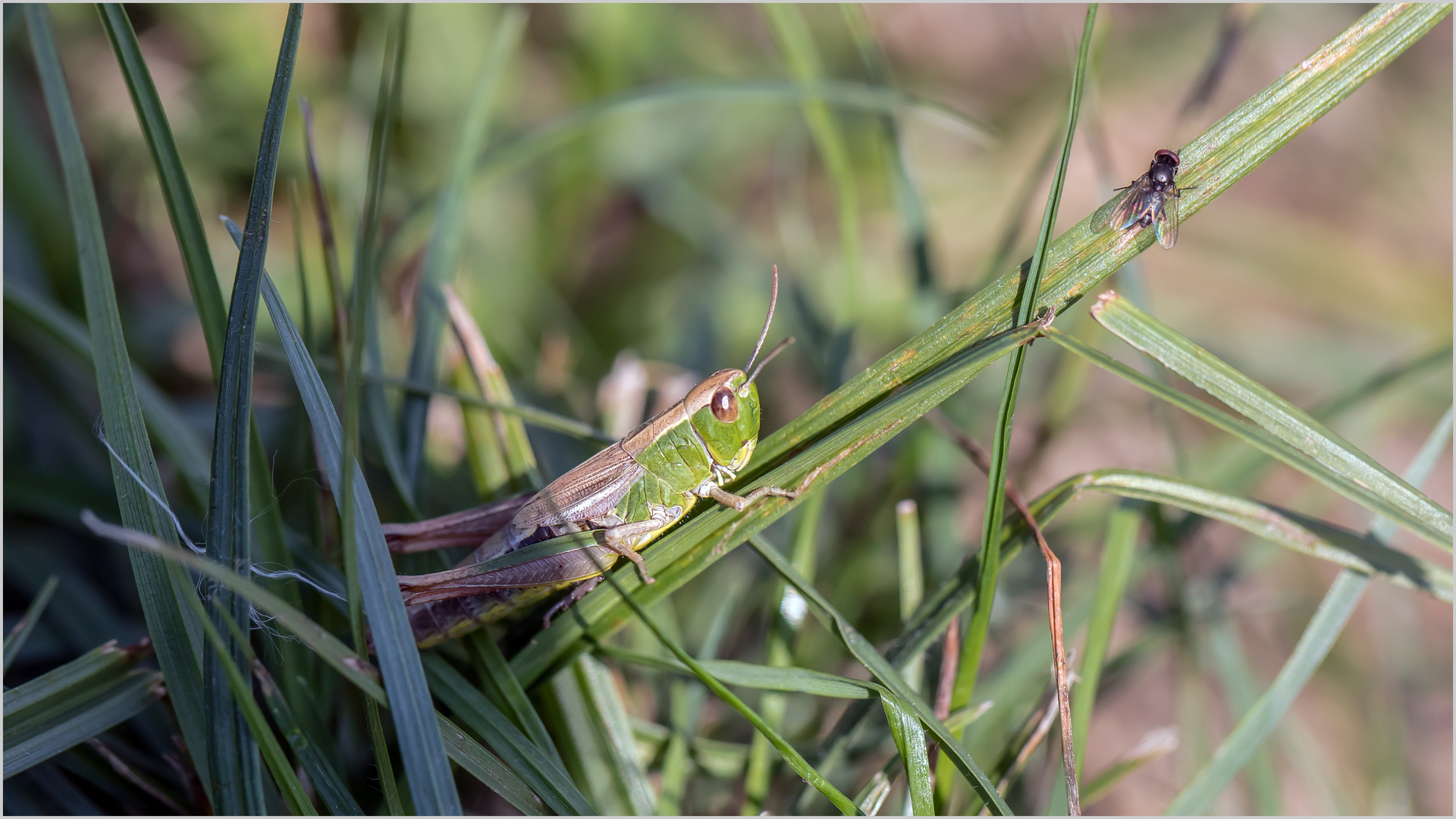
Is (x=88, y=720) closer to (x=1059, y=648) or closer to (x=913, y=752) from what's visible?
(x=913, y=752)

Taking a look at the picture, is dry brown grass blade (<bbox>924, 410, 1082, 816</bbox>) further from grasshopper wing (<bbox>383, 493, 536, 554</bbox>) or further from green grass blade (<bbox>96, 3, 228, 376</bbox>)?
green grass blade (<bbox>96, 3, 228, 376</bbox>)

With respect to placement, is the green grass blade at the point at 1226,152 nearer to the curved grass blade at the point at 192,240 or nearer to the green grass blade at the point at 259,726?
the green grass blade at the point at 259,726

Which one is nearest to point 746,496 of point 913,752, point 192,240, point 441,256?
point 913,752

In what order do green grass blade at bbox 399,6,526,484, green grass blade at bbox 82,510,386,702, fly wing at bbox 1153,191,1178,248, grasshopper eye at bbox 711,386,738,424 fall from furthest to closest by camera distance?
green grass blade at bbox 399,6,526,484
grasshopper eye at bbox 711,386,738,424
fly wing at bbox 1153,191,1178,248
green grass blade at bbox 82,510,386,702

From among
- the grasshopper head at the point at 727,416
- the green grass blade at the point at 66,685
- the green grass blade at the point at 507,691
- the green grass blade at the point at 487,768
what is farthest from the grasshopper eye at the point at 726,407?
the green grass blade at the point at 66,685

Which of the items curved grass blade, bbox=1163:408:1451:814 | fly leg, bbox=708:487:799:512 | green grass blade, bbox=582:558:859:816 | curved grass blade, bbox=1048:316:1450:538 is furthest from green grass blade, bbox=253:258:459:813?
curved grass blade, bbox=1163:408:1451:814

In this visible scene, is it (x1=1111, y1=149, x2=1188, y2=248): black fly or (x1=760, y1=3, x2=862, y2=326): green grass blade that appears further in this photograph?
(x1=760, y1=3, x2=862, y2=326): green grass blade

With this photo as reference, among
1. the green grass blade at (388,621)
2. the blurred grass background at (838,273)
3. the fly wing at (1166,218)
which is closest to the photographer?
the green grass blade at (388,621)
